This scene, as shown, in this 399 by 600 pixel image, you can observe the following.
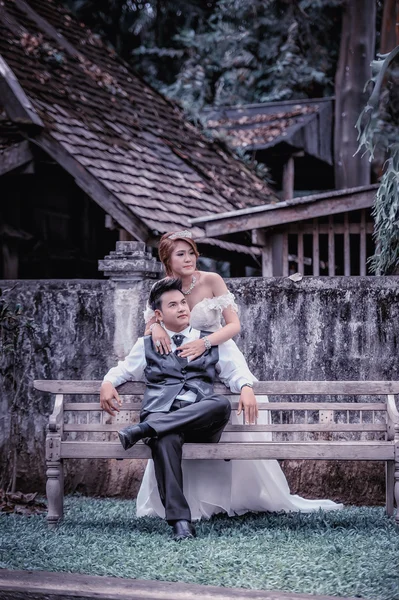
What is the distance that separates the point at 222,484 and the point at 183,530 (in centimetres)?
78

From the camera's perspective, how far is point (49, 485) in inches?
231

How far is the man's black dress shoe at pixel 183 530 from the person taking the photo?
17.4 feet

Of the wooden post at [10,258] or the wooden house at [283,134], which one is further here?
the wooden house at [283,134]

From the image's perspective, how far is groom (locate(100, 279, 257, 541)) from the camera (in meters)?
5.49

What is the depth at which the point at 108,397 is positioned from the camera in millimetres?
5926

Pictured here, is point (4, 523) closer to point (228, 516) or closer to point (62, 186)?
point (228, 516)

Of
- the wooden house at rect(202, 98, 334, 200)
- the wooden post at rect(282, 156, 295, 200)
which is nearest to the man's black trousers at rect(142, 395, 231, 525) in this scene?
the wooden house at rect(202, 98, 334, 200)

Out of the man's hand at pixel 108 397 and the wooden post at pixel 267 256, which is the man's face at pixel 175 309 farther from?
the wooden post at pixel 267 256

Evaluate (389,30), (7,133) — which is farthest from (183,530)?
(389,30)

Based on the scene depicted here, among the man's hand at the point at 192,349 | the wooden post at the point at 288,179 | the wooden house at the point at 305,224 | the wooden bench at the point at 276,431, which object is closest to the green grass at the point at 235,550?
the wooden bench at the point at 276,431

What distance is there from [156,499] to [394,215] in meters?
3.10

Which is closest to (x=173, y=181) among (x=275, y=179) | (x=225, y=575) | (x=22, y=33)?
(x=22, y=33)

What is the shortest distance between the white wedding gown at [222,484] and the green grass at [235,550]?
4.2 inches

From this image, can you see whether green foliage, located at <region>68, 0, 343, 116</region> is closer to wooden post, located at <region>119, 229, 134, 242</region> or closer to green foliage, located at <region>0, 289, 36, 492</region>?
wooden post, located at <region>119, 229, 134, 242</region>
